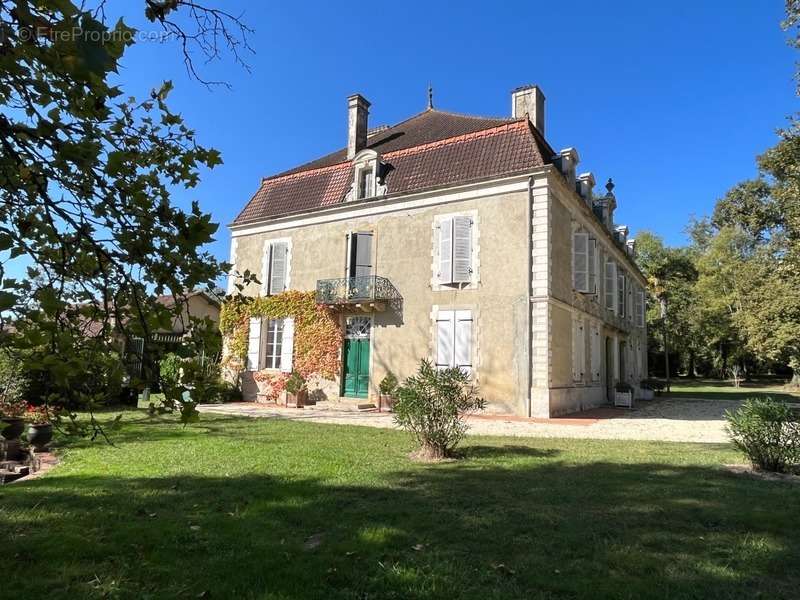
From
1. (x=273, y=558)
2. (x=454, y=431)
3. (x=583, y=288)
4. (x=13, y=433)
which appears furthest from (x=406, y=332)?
(x=273, y=558)

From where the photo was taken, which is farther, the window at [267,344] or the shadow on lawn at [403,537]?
the window at [267,344]

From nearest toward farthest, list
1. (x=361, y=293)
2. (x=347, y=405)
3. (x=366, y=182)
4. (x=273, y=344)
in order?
(x=347, y=405)
(x=361, y=293)
(x=366, y=182)
(x=273, y=344)

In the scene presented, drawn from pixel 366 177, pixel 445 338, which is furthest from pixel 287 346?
pixel 366 177

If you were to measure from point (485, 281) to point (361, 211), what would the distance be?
4729 mm

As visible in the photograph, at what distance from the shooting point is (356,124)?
59.1ft

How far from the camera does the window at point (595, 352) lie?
679 inches

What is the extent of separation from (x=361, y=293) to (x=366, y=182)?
146 inches

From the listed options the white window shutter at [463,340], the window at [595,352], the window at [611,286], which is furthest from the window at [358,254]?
the window at [611,286]

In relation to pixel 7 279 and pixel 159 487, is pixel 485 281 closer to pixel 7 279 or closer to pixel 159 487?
pixel 159 487

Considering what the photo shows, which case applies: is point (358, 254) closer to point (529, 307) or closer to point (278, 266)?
point (278, 266)

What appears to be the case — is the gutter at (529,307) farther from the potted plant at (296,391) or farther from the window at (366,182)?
the potted plant at (296,391)

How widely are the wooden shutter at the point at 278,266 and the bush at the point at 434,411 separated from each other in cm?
1151

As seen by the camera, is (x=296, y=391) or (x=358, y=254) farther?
(x=358, y=254)

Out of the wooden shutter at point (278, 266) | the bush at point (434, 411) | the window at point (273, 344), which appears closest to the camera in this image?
the bush at point (434, 411)
